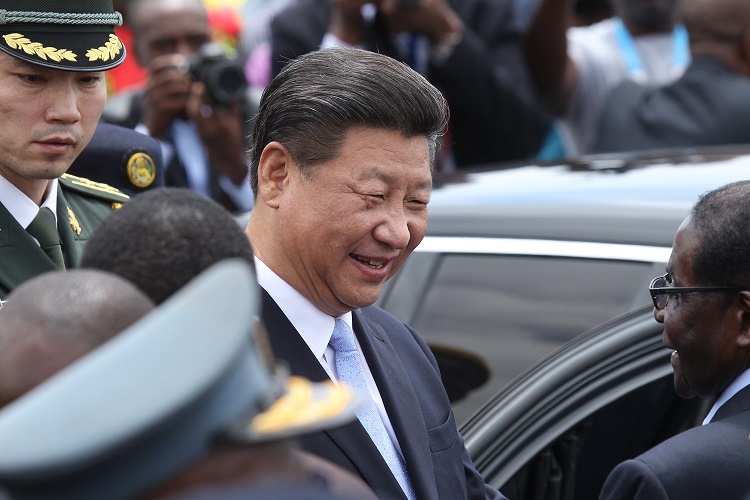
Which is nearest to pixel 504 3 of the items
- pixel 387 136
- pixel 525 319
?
pixel 525 319

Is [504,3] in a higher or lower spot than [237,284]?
lower

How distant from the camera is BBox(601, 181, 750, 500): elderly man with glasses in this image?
2.29 m

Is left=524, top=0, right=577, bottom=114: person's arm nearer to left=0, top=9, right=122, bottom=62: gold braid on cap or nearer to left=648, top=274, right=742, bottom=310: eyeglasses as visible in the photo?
left=648, top=274, right=742, bottom=310: eyeglasses

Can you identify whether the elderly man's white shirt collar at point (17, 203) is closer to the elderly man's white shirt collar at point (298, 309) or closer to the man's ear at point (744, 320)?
the elderly man's white shirt collar at point (298, 309)

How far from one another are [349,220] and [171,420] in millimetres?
1351

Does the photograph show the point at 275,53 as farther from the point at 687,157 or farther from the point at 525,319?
the point at 525,319

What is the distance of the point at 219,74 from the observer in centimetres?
489

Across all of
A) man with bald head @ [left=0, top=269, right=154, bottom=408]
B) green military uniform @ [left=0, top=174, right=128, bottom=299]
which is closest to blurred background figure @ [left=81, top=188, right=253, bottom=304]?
man with bald head @ [left=0, top=269, right=154, bottom=408]

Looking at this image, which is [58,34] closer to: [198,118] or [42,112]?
[42,112]

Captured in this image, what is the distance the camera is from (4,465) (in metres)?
1.07

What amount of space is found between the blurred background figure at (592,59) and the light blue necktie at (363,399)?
129 inches

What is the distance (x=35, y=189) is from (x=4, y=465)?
5.17 feet

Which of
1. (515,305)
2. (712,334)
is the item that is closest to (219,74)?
(515,305)

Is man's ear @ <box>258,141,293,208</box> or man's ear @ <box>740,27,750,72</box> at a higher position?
man's ear @ <box>258,141,293,208</box>
